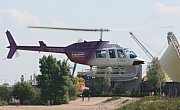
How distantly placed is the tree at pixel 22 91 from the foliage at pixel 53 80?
2.72 meters

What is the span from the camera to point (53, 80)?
7406 cm

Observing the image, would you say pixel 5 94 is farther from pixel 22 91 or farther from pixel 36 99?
pixel 36 99

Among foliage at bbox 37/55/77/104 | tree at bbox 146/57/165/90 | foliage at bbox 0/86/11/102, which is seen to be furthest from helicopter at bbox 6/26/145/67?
tree at bbox 146/57/165/90

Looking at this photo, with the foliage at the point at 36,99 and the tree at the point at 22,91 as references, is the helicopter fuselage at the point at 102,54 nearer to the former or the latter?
the tree at the point at 22,91

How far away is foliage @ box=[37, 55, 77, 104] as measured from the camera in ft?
240

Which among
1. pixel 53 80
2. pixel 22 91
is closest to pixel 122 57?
pixel 53 80

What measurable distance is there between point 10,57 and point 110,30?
1497 cm

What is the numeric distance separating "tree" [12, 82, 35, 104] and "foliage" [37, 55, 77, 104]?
272cm

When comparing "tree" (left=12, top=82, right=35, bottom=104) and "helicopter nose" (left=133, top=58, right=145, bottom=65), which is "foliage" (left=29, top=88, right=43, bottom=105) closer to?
"tree" (left=12, top=82, right=35, bottom=104)

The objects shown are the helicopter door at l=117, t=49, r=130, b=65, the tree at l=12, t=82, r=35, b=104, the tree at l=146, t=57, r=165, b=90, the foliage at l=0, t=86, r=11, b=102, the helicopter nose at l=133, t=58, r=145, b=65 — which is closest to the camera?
the helicopter nose at l=133, t=58, r=145, b=65

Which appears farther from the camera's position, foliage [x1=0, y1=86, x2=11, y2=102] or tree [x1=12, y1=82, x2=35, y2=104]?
foliage [x1=0, y1=86, x2=11, y2=102]

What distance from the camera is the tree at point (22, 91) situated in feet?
235

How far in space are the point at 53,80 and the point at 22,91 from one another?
6.67 meters

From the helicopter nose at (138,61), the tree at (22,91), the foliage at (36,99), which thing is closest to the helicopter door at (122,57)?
the helicopter nose at (138,61)
